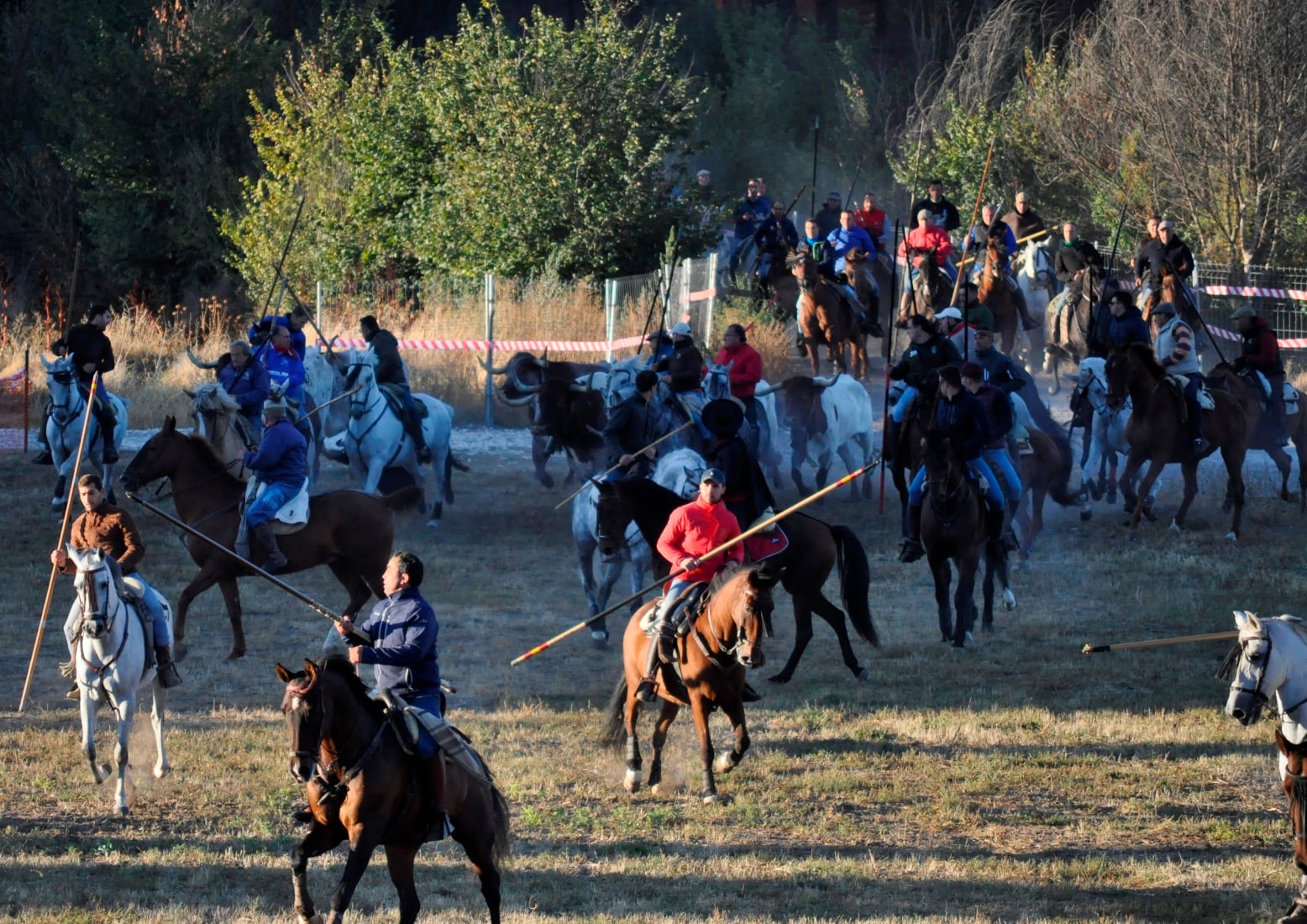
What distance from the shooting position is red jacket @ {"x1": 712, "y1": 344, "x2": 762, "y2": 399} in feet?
63.3

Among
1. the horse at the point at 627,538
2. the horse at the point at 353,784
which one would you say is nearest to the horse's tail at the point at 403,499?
the horse at the point at 627,538


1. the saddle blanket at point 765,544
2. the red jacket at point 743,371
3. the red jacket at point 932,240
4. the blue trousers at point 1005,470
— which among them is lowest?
the saddle blanket at point 765,544

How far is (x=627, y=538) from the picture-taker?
14531mm

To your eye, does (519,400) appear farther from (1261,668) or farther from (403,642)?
(1261,668)

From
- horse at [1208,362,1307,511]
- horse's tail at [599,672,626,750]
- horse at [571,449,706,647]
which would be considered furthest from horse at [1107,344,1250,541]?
horse's tail at [599,672,626,750]

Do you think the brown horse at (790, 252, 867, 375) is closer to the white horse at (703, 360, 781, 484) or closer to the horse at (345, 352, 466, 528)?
the white horse at (703, 360, 781, 484)

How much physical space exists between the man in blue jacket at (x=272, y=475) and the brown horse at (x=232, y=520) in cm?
15

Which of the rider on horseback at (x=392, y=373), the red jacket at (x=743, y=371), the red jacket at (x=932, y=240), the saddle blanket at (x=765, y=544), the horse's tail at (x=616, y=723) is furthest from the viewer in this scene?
the red jacket at (x=932, y=240)

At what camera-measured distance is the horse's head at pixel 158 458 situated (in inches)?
557

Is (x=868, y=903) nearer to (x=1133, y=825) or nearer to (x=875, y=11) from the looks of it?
(x=1133, y=825)

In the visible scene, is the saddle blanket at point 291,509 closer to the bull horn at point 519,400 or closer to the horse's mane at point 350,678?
the bull horn at point 519,400

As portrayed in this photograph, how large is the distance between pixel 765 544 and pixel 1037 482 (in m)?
6.40

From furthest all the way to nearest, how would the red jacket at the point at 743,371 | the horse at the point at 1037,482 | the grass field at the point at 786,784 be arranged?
1. the red jacket at the point at 743,371
2. the horse at the point at 1037,482
3. the grass field at the point at 786,784

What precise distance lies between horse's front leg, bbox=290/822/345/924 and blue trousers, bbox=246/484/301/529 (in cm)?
643
